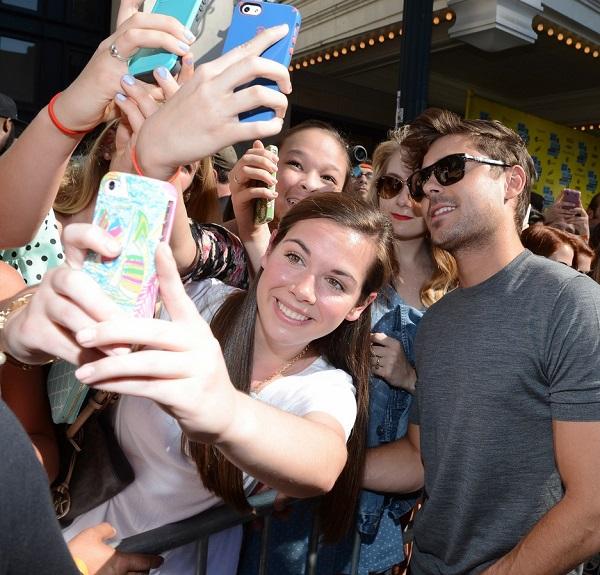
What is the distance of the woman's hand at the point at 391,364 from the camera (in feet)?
7.64

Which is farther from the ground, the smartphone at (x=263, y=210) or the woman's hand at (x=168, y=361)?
the smartphone at (x=263, y=210)

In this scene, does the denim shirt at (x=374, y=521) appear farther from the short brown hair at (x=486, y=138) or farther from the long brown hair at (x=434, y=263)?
the short brown hair at (x=486, y=138)

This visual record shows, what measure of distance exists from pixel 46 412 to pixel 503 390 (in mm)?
1323

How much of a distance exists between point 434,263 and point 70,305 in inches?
91.1

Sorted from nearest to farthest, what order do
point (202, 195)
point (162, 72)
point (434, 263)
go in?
point (162, 72) < point (202, 195) < point (434, 263)

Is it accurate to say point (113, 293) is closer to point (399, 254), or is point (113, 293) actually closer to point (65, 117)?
point (65, 117)

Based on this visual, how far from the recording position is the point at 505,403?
191cm

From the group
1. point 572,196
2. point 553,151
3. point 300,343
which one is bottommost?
point 300,343

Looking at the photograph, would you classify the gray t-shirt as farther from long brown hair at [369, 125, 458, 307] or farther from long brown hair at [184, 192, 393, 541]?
long brown hair at [369, 125, 458, 307]

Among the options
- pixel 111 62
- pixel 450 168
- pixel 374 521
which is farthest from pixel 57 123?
pixel 374 521

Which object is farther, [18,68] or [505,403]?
[18,68]

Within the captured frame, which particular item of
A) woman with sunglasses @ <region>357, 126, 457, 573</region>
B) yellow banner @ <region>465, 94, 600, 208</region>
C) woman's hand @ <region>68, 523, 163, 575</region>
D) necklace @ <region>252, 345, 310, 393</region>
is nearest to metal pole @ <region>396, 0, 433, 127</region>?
woman with sunglasses @ <region>357, 126, 457, 573</region>

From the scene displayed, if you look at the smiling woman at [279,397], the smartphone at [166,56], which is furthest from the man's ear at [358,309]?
the smartphone at [166,56]

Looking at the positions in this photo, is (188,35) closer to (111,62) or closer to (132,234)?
(111,62)
